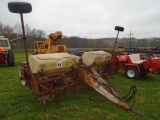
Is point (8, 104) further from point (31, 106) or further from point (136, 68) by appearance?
point (136, 68)

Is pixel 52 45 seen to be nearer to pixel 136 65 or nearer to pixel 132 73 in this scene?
pixel 132 73

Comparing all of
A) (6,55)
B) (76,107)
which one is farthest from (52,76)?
(6,55)

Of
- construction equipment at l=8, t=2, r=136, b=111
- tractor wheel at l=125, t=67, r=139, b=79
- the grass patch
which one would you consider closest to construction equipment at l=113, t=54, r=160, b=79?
tractor wheel at l=125, t=67, r=139, b=79

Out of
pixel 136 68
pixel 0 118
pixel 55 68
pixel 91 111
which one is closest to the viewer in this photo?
pixel 0 118

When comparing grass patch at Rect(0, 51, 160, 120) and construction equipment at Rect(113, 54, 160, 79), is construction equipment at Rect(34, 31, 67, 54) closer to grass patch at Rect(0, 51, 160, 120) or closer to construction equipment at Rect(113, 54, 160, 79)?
construction equipment at Rect(113, 54, 160, 79)

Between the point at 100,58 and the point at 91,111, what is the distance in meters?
2.47

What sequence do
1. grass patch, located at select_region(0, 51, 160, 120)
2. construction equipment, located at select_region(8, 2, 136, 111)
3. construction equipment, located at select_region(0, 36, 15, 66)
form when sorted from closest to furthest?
grass patch, located at select_region(0, 51, 160, 120) → construction equipment, located at select_region(8, 2, 136, 111) → construction equipment, located at select_region(0, 36, 15, 66)

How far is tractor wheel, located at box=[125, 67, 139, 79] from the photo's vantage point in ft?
25.7

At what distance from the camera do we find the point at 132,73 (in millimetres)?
8070

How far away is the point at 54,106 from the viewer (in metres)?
4.52

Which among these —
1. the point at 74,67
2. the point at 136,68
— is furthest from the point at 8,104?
the point at 136,68

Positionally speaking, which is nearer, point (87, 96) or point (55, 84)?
point (55, 84)

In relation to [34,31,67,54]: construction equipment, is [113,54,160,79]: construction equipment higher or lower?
lower

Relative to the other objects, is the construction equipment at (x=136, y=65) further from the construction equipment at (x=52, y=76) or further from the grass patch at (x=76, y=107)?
the construction equipment at (x=52, y=76)
